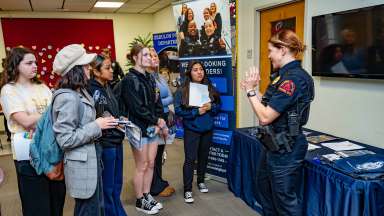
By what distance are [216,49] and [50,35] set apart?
4.91 m

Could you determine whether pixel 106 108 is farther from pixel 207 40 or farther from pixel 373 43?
pixel 373 43

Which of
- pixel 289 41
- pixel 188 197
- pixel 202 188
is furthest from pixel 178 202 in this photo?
pixel 289 41

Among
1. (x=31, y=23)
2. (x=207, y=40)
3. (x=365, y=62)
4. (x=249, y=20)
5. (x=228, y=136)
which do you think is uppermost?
(x=31, y=23)

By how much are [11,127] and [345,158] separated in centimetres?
203

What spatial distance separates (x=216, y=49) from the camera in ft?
10.2

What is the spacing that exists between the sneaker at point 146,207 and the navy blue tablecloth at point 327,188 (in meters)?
0.85

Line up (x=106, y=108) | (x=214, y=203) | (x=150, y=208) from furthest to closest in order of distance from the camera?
1. (x=214, y=203)
2. (x=150, y=208)
3. (x=106, y=108)

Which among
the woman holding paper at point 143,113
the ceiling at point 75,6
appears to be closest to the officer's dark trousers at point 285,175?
the woman holding paper at point 143,113

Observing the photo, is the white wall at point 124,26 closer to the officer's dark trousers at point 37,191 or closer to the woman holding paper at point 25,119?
the woman holding paper at point 25,119

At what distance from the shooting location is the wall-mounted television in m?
2.15

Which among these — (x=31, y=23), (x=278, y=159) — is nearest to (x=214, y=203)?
(x=278, y=159)

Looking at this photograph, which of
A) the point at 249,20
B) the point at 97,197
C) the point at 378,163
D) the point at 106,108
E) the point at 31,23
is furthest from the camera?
the point at 31,23

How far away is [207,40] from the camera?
3156 mm

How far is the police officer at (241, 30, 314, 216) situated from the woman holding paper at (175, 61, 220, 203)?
104 centimetres
